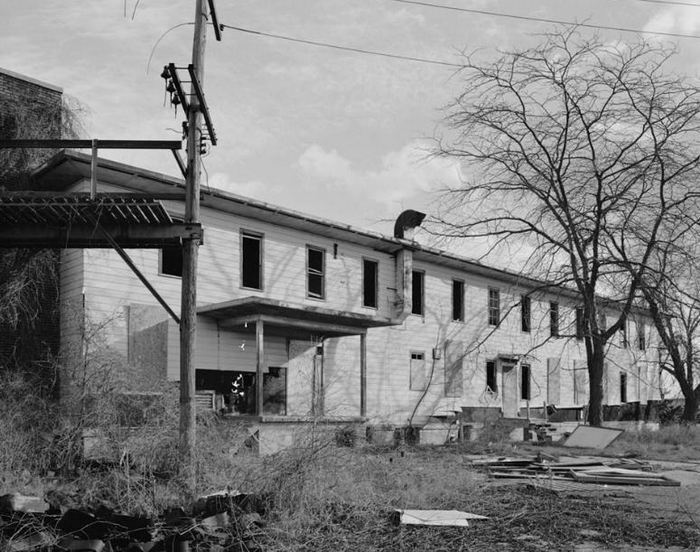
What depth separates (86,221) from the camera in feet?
38.2

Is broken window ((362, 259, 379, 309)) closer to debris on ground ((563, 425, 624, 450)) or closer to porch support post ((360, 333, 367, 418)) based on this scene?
porch support post ((360, 333, 367, 418))

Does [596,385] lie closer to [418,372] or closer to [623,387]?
[418,372]

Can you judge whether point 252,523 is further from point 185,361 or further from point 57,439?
point 57,439

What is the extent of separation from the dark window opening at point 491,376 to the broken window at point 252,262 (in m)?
12.2

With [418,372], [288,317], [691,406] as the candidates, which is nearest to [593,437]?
[418,372]

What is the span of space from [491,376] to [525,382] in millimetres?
3032

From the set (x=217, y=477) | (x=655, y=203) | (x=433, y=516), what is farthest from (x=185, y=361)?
(x=655, y=203)

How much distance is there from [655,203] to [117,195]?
17.6 meters

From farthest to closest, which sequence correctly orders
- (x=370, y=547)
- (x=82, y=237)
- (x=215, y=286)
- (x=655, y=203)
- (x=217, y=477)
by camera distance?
(x=655, y=203), (x=215, y=286), (x=82, y=237), (x=217, y=477), (x=370, y=547)

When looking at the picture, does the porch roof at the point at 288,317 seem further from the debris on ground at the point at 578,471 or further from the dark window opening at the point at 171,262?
the debris on ground at the point at 578,471

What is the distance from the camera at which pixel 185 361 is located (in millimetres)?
11188

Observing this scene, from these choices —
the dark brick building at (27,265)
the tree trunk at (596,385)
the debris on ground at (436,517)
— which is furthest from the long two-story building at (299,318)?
the debris on ground at (436,517)

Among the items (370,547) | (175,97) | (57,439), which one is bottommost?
(370,547)

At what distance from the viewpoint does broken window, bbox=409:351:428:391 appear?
2612 cm
